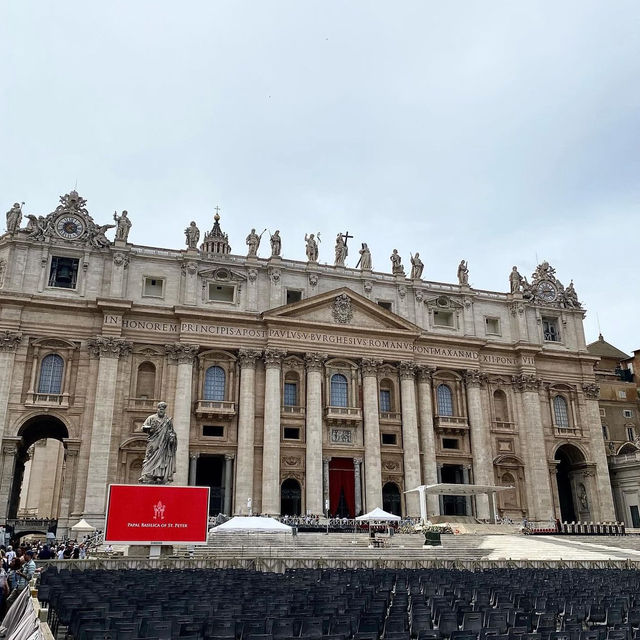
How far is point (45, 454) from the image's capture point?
67.6 metres

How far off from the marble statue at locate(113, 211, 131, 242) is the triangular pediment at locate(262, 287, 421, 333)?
1321 centimetres

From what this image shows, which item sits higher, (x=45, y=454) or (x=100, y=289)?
(x=100, y=289)

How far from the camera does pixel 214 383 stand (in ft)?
163

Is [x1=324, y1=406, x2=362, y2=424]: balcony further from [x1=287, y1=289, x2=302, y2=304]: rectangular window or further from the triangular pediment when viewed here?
[x1=287, y1=289, x2=302, y2=304]: rectangular window

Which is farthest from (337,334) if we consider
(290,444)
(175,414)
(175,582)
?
(175,582)

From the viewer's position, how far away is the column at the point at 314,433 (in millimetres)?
47750

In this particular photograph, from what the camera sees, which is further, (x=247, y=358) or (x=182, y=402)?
(x=247, y=358)

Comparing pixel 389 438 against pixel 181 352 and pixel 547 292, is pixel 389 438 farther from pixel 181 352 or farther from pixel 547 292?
pixel 547 292

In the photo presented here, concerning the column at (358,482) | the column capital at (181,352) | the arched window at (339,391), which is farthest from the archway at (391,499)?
the column capital at (181,352)

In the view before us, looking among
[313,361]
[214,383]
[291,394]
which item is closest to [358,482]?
[291,394]

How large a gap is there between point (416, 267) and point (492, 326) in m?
9.12

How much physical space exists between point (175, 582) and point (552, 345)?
50.3 meters

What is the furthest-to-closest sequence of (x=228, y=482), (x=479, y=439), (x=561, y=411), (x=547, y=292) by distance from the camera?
(x=547, y=292) → (x=561, y=411) → (x=479, y=439) → (x=228, y=482)

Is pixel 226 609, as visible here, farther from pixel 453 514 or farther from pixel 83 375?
pixel 453 514
